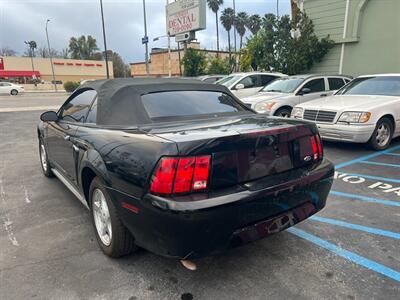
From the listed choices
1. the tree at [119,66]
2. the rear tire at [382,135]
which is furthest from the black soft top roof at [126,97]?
the tree at [119,66]

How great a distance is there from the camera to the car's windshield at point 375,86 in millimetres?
7113

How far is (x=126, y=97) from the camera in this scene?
3.25 m

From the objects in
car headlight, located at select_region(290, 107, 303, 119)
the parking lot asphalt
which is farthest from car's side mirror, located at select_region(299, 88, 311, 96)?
the parking lot asphalt

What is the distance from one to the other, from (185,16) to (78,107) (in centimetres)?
2316

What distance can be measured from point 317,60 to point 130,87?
1324cm

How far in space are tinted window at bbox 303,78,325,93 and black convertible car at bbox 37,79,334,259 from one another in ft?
21.2

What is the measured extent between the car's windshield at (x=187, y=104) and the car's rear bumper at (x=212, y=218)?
1054mm

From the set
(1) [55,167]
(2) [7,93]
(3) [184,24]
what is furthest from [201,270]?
(2) [7,93]

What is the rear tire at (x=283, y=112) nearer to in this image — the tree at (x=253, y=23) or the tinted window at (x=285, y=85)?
the tinted window at (x=285, y=85)

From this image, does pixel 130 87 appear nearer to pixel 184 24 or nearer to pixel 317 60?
pixel 317 60

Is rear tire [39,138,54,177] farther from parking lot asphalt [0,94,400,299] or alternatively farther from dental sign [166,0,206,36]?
dental sign [166,0,206,36]

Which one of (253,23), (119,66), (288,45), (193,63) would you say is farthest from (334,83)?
(119,66)

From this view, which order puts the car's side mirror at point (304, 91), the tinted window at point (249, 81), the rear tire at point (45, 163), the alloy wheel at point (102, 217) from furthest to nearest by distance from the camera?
the tinted window at point (249, 81) < the car's side mirror at point (304, 91) < the rear tire at point (45, 163) < the alloy wheel at point (102, 217)

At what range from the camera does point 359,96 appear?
719 cm
